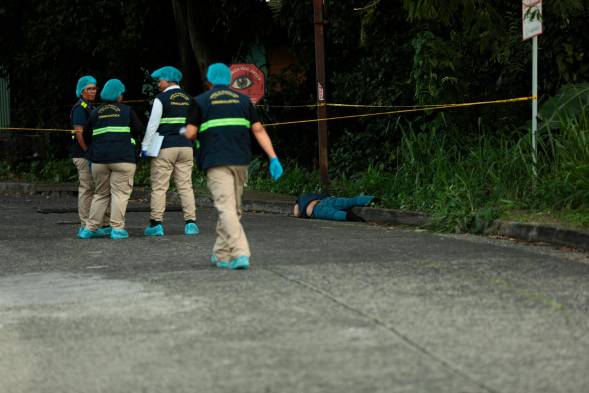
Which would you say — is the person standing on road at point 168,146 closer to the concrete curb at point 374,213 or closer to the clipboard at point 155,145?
the clipboard at point 155,145

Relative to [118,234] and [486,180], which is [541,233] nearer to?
[486,180]

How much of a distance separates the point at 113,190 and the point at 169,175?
0.66 meters

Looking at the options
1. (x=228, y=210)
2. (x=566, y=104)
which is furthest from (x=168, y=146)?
(x=566, y=104)

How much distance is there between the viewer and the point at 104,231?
44.2 ft

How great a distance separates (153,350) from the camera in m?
6.64

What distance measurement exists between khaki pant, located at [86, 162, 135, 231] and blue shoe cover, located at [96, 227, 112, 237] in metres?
0.12

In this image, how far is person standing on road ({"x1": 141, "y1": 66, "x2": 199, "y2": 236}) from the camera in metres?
13.0

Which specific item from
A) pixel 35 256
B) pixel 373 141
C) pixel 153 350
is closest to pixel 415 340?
pixel 153 350

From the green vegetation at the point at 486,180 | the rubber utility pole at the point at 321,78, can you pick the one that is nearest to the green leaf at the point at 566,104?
the green vegetation at the point at 486,180

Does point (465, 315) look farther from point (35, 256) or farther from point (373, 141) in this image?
point (373, 141)

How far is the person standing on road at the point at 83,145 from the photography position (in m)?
13.6

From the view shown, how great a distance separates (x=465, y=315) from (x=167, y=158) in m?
6.52

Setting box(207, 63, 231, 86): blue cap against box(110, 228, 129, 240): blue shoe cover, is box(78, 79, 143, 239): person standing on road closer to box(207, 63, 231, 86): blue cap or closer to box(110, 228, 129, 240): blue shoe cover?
box(110, 228, 129, 240): blue shoe cover

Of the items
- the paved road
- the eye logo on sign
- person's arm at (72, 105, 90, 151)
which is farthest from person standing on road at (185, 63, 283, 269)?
the eye logo on sign
